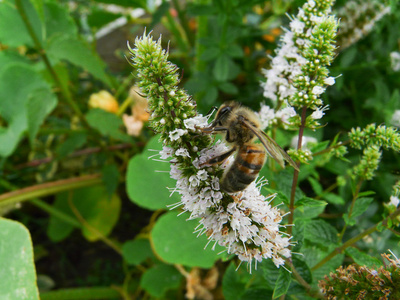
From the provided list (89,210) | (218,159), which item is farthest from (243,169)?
(89,210)

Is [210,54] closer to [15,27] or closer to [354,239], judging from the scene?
[15,27]

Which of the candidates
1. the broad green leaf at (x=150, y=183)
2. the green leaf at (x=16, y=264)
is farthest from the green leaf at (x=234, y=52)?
the green leaf at (x=16, y=264)

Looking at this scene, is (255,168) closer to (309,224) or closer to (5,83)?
(309,224)

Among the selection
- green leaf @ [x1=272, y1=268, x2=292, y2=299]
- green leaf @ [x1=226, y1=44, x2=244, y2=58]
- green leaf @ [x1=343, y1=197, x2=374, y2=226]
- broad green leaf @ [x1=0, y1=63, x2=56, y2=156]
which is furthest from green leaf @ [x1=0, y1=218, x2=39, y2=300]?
green leaf @ [x1=226, y1=44, x2=244, y2=58]

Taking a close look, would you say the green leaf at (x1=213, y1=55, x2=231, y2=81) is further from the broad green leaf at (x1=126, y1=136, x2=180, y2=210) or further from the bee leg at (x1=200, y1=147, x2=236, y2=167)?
the bee leg at (x1=200, y1=147, x2=236, y2=167)

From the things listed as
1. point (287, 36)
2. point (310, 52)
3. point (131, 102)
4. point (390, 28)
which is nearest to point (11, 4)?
point (131, 102)

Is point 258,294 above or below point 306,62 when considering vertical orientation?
below
